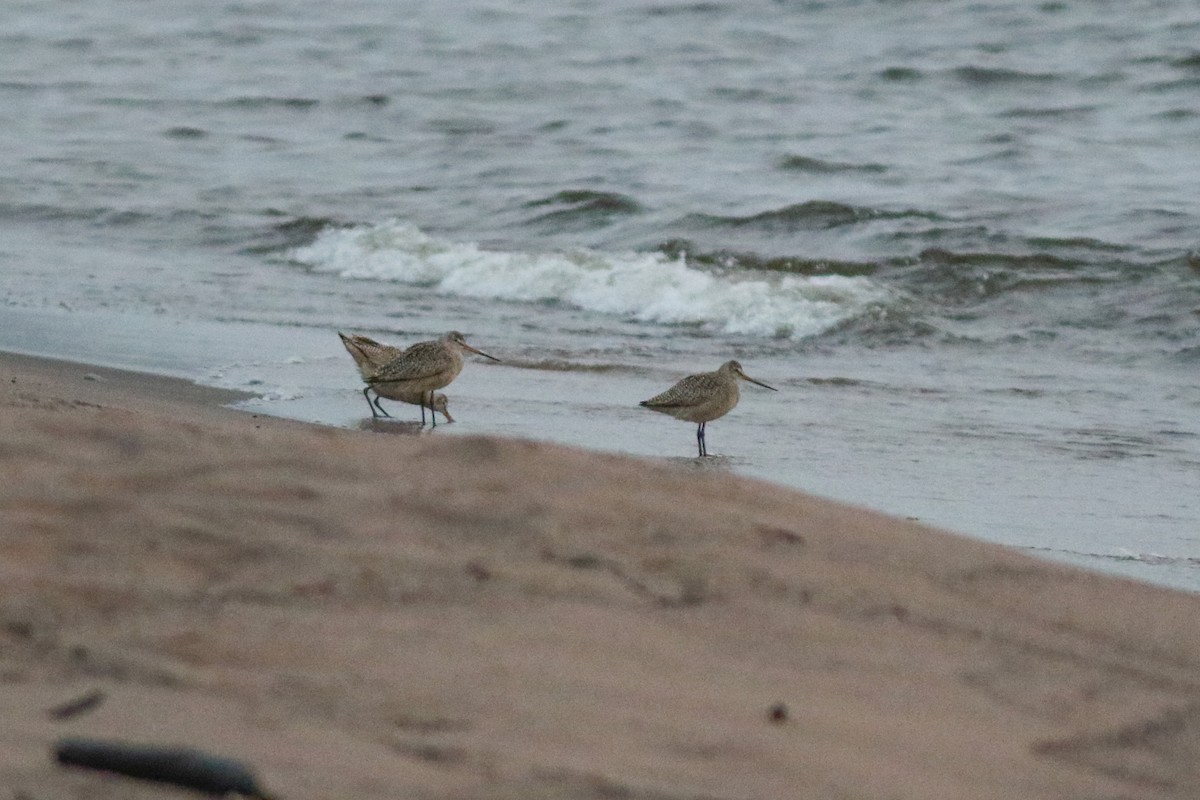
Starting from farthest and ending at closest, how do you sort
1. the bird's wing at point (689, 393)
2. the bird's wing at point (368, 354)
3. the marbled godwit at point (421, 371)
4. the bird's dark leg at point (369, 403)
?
the bird's wing at point (368, 354), the bird's dark leg at point (369, 403), the marbled godwit at point (421, 371), the bird's wing at point (689, 393)

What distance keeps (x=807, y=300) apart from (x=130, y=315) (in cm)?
419

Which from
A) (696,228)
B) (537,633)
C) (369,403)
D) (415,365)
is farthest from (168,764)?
(696,228)

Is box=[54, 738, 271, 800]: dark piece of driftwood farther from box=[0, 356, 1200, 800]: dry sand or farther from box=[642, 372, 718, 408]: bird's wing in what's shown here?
box=[642, 372, 718, 408]: bird's wing

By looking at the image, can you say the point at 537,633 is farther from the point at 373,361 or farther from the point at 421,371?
the point at 373,361

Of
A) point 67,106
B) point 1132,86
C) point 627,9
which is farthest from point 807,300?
point 627,9

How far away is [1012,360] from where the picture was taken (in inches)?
407

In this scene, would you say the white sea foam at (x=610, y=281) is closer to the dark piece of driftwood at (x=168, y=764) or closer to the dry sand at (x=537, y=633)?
the dry sand at (x=537, y=633)

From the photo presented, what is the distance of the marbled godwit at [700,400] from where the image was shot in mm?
7848

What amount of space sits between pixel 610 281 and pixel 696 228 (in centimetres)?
181

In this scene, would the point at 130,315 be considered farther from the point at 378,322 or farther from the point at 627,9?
the point at 627,9

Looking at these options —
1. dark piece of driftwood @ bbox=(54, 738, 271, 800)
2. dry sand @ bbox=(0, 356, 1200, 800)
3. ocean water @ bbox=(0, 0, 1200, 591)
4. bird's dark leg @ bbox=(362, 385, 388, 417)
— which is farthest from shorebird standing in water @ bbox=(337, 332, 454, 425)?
dark piece of driftwood @ bbox=(54, 738, 271, 800)

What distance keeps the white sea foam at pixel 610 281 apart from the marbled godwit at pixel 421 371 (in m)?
3.47

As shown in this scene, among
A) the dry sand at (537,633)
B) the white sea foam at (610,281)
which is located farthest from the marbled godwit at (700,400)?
the dry sand at (537,633)

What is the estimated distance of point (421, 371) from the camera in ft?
26.5
